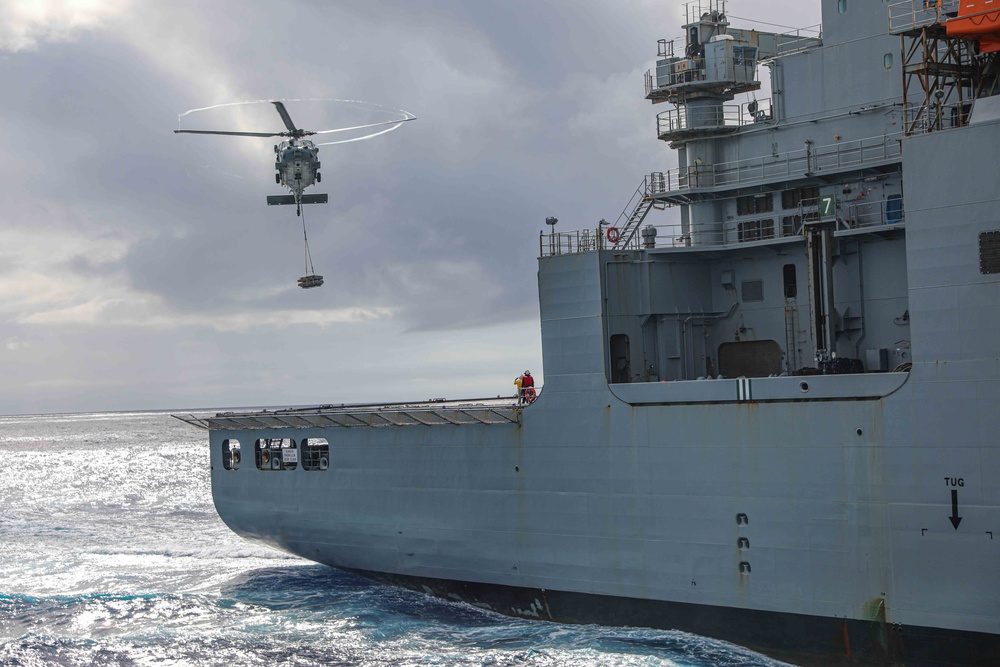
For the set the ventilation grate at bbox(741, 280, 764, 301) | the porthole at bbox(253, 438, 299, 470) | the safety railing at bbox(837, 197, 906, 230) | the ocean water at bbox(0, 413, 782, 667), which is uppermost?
the safety railing at bbox(837, 197, 906, 230)

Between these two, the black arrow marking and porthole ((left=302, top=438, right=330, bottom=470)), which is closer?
the black arrow marking

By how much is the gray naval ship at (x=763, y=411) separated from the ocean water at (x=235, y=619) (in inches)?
27.2

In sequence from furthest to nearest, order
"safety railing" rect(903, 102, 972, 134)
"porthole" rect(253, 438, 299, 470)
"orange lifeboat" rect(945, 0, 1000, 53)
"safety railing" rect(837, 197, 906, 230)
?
"porthole" rect(253, 438, 299, 470)
"safety railing" rect(837, 197, 906, 230)
"safety railing" rect(903, 102, 972, 134)
"orange lifeboat" rect(945, 0, 1000, 53)

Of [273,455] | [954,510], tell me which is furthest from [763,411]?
[273,455]

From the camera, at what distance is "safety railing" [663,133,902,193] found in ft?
71.2

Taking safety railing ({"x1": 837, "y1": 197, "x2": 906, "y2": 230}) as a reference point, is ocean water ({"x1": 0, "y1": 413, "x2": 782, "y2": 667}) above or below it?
below

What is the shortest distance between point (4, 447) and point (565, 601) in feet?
446

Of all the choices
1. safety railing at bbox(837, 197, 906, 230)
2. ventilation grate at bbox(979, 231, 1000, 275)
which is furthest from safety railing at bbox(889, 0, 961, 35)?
ventilation grate at bbox(979, 231, 1000, 275)

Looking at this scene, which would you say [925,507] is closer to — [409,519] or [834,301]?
[834,301]

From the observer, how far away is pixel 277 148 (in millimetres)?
32531

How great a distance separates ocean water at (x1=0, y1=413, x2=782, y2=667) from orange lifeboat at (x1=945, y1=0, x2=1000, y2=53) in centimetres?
1233

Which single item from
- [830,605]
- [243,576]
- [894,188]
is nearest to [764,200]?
[894,188]

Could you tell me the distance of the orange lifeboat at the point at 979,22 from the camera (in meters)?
17.7

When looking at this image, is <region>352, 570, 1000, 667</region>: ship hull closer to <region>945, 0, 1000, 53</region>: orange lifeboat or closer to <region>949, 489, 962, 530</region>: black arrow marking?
<region>949, 489, 962, 530</region>: black arrow marking
